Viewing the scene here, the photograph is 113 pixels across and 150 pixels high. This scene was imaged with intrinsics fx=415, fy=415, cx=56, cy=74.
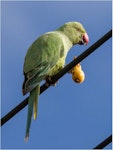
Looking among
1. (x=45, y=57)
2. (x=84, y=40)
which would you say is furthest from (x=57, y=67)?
(x=84, y=40)

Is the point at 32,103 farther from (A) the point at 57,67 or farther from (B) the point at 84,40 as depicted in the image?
(B) the point at 84,40

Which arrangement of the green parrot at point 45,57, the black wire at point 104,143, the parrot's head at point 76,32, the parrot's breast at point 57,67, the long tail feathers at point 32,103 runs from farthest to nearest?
the parrot's head at point 76,32 < the parrot's breast at point 57,67 < the green parrot at point 45,57 < the long tail feathers at point 32,103 < the black wire at point 104,143

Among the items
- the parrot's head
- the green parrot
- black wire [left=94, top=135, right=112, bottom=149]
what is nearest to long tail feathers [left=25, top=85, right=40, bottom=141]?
the green parrot

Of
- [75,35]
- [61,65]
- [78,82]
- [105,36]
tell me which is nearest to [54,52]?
[61,65]

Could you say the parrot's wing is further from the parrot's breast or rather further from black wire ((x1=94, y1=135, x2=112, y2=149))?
black wire ((x1=94, y1=135, x2=112, y2=149))

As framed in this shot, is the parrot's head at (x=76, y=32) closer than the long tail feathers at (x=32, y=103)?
No

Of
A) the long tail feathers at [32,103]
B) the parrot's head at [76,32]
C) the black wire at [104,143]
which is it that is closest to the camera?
the black wire at [104,143]

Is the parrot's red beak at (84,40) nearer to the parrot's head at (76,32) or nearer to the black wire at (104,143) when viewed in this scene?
the parrot's head at (76,32)

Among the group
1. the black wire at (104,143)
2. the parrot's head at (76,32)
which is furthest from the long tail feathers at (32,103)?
the parrot's head at (76,32)
